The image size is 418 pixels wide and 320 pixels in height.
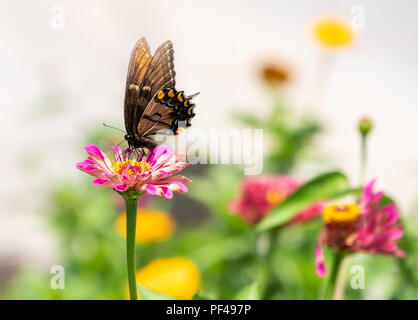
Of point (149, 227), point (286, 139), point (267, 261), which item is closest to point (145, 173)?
point (267, 261)

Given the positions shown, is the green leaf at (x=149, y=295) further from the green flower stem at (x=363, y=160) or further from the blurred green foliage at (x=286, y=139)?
the blurred green foliage at (x=286, y=139)

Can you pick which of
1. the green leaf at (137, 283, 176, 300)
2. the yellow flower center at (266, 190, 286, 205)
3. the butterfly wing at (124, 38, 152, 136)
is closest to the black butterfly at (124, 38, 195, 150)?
the butterfly wing at (124, 38, 152, 136)

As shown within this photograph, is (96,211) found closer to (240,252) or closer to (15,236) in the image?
(240,252)

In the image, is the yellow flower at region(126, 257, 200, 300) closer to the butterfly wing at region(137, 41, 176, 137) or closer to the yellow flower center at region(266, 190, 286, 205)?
the yellow flower center at region(266, 190, 286, 205)

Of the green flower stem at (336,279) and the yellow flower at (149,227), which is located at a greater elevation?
the green flower stem at (336,279)

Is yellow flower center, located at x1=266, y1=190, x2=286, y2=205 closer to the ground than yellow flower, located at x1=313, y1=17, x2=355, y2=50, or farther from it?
closer to the ground

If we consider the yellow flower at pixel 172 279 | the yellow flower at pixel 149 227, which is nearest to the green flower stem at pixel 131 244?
the yellow flower at pixel 172 279

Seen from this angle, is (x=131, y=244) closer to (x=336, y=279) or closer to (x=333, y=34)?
(x=336, y=279)
